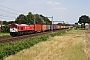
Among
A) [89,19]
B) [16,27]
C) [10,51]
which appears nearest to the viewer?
[10,51]

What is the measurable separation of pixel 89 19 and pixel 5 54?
153 metres

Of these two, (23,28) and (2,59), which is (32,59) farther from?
(23,28)

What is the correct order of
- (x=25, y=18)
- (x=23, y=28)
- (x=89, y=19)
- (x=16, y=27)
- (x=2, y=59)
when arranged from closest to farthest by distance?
1. (x=2, y=59)
2. (x=16, y=27)
3. (x=23, y=28)
4. (x=25, y=18)
5. (x=89, y=19)

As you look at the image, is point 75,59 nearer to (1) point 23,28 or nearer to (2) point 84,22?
(1) point 23,28

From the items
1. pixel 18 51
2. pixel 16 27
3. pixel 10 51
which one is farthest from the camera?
pixel 16 27

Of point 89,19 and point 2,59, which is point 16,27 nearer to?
point 2,59

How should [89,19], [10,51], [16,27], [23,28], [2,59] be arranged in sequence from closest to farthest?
1. [2,59]
2. [10,51]
3. [16,27]
4. [23,28]
5. [89,19]

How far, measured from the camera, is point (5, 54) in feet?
58.1

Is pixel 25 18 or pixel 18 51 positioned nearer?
pixel 18 51

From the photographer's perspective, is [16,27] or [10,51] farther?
[16,27]

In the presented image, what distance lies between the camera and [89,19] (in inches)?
6501


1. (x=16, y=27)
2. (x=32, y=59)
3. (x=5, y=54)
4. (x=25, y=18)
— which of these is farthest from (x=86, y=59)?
(x=25, y=18)

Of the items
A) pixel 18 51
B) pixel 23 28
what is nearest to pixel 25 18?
pixel 23 28

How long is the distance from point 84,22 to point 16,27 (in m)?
126
